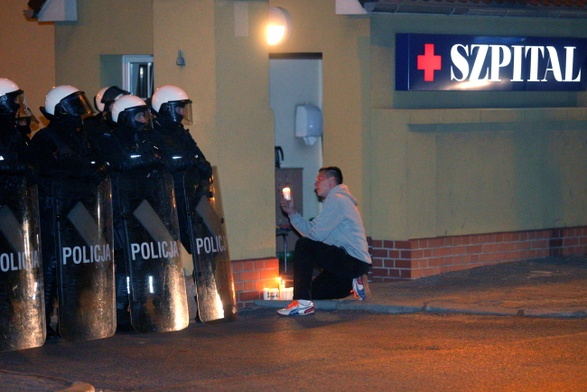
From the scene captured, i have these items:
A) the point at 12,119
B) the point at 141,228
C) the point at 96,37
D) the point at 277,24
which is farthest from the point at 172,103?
the point at 96,37

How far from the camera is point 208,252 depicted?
34.5 ft

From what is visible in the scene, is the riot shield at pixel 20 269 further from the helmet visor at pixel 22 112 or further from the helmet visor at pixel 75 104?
the helmet visor at pixel 75 104

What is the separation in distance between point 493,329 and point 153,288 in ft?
9.45

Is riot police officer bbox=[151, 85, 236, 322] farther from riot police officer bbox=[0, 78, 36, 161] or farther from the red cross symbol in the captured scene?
the red cross symbol

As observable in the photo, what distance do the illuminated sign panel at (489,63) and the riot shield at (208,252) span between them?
355 cm

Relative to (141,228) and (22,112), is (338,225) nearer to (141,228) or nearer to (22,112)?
(141,228)

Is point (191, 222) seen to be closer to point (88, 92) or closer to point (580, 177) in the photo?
point (88, 92)

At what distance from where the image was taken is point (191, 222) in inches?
412

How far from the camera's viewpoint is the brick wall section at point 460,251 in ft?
43.8

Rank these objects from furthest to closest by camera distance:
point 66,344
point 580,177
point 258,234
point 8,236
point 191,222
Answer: point 580,177 < point 258,234 < point 191,222 < point 66,344 < point 8,236

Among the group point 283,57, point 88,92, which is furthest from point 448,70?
point 88,92

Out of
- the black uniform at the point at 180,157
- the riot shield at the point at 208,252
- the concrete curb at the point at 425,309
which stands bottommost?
the concrete curb at the point at 425,309

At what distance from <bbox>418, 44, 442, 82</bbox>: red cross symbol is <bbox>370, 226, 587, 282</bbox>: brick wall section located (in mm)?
1832

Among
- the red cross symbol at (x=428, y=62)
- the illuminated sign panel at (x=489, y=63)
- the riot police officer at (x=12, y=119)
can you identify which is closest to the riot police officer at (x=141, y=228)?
the riot police officer at (x=12, y=119)
